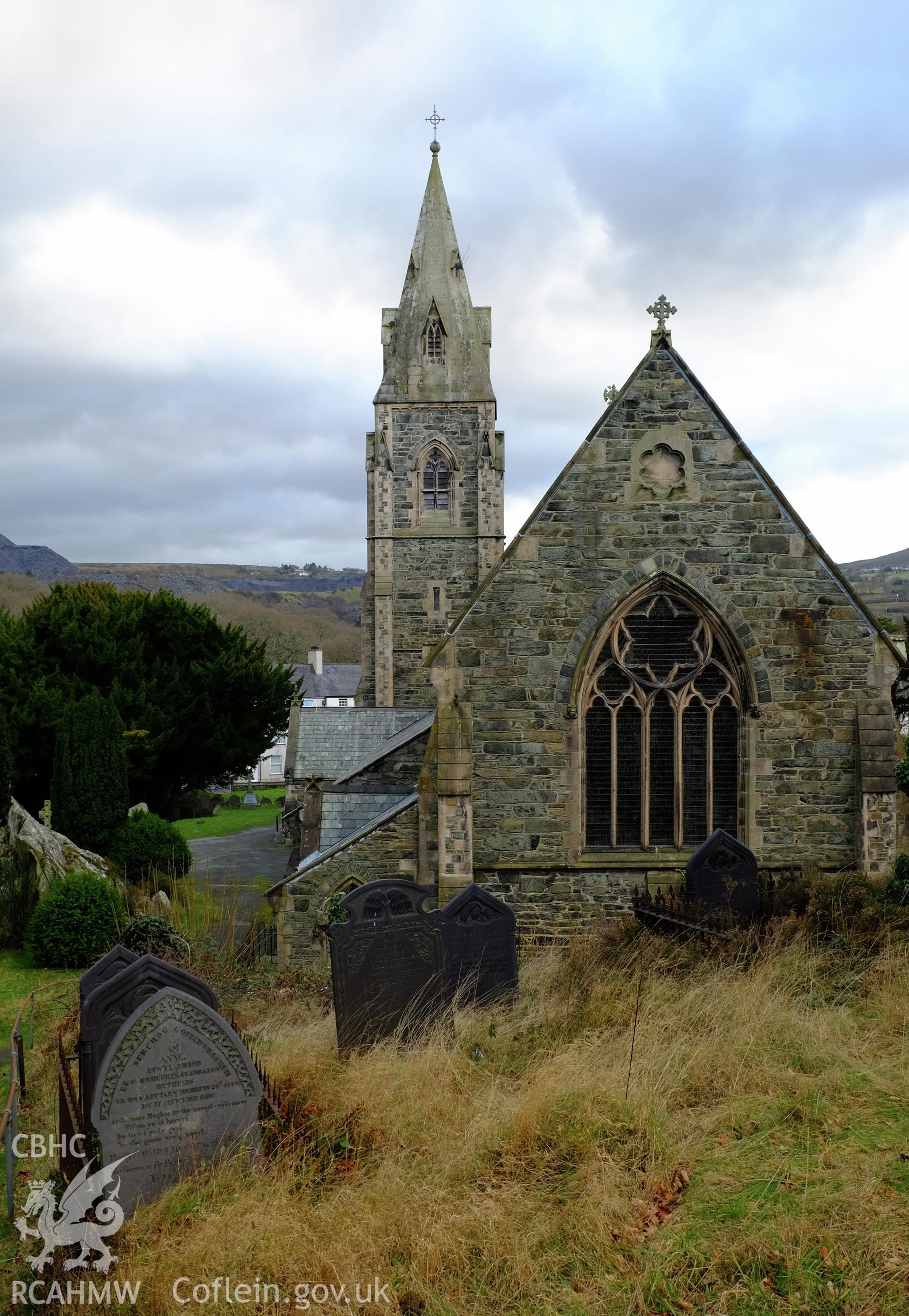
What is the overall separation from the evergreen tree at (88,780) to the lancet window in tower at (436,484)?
1579 cm

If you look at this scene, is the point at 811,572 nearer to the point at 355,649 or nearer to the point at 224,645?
the point at 224,645

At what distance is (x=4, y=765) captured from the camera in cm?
1580

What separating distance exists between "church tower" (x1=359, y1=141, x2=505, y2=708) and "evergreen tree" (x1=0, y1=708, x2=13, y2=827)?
1486cm

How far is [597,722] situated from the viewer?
12.1m

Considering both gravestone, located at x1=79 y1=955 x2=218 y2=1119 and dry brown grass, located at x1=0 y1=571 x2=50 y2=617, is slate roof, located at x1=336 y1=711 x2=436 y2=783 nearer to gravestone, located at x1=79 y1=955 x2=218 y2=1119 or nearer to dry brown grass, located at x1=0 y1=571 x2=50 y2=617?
gravestone, located at x1=79 y1=955 x2=218 y2=1119

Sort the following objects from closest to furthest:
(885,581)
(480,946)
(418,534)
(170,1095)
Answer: (170,1095)
(480,946)
(418,534)
(885,581)

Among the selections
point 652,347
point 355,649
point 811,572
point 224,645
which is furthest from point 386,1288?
point 355,649

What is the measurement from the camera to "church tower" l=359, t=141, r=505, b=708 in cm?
3017

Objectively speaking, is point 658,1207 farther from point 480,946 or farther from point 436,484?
point 436,484

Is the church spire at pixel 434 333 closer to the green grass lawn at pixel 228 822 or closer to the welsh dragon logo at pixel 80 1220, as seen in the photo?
the green grass lawn at pixel 228 822

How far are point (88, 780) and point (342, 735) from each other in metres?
5.42

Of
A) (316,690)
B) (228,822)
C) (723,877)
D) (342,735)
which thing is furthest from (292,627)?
(723,877)

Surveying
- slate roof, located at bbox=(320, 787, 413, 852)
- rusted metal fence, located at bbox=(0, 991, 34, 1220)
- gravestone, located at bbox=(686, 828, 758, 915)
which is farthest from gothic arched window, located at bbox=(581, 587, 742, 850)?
rusted metal fence, located at bbox=(0, 991, 34, 1220)

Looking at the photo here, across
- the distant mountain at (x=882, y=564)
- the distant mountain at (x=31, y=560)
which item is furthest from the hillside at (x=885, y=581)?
the distant mountain at (x=31, y=560)
